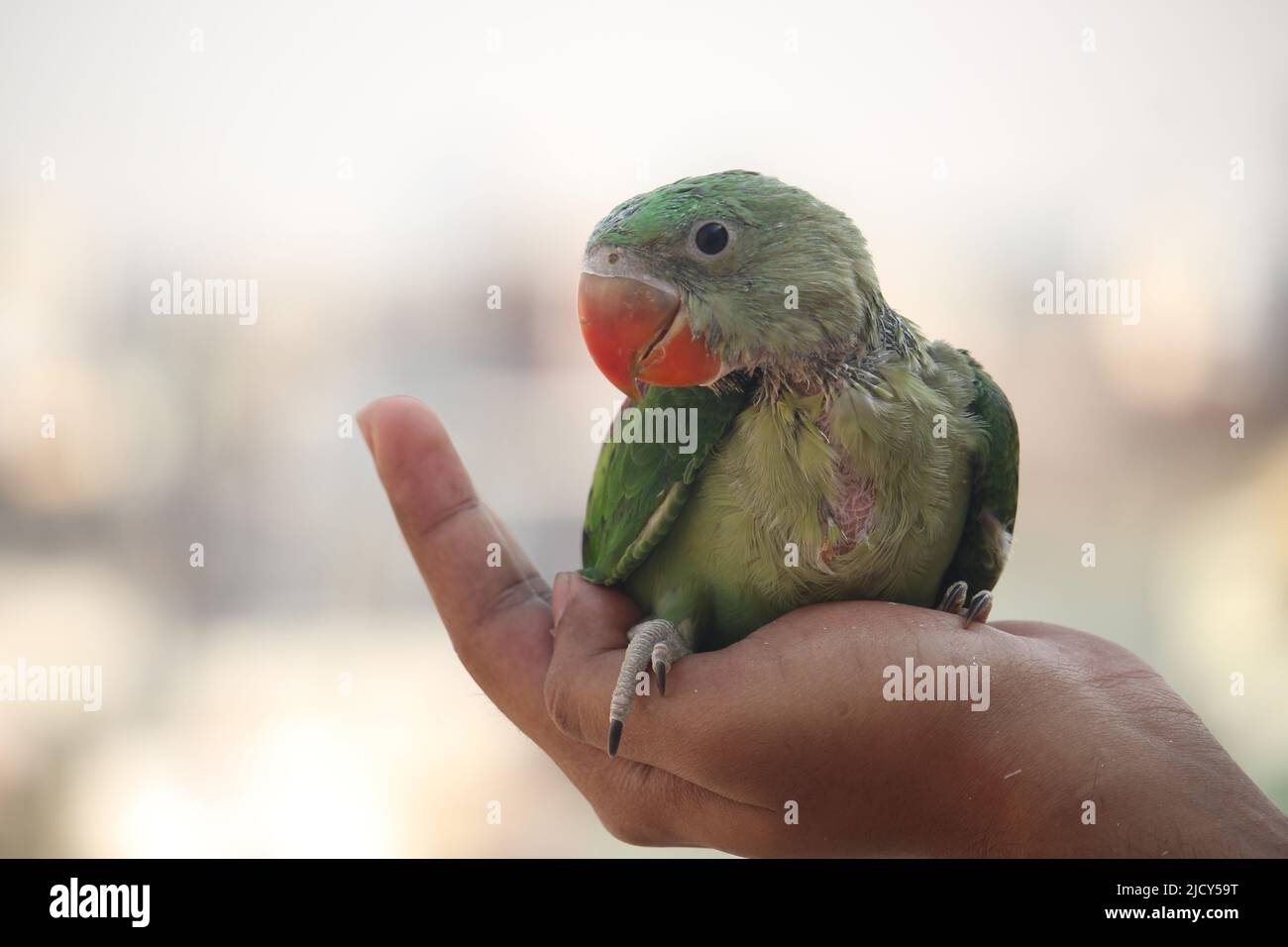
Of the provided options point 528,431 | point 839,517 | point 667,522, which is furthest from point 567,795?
point 839,517

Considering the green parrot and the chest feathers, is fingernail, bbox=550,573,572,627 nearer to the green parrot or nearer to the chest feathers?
the green parrot

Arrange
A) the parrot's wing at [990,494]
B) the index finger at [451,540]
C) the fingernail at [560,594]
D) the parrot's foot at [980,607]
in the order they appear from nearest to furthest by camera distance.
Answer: the parrot's foot at [980,607]
the parrot's wing at [990,494]
the fingernail at [560,594]
the index finger at [451,540]

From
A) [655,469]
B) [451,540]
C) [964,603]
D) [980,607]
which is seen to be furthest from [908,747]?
[451,540]

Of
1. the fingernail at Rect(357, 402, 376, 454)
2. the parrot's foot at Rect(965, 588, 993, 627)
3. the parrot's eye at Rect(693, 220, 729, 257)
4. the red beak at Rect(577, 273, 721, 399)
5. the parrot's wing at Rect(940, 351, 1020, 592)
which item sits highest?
the parrot's eye at Rect(693, 220, 729, 257)

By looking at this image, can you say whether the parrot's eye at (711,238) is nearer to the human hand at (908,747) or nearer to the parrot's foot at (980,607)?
the human hand at (908,747)

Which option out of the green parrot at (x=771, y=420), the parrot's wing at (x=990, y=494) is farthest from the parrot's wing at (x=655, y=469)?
the parrot's wing at (x=990, y=494)

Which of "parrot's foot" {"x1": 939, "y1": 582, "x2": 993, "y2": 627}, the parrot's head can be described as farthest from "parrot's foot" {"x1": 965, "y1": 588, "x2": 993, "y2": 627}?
the parrot's head
